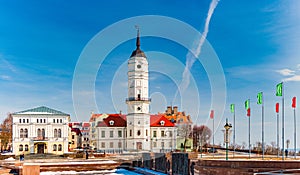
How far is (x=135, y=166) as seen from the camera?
28.7 meters

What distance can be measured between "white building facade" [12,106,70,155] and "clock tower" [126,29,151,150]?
38.8ft

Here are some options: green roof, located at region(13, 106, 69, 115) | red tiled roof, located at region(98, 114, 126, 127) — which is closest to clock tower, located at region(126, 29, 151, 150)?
red tiled roof, located at region(98, 114, 126, 127)

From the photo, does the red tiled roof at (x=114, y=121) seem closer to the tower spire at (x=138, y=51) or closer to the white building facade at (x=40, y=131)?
the white building facade at (x=40, y=131)

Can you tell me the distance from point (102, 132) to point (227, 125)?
4322 centimetres

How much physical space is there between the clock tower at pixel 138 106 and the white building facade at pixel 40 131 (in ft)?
38.8

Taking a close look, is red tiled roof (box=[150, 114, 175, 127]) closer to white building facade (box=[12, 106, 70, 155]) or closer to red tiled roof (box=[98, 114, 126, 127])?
red tiled roof (box=[98, 114, 126, 127])

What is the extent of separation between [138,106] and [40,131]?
1694cm

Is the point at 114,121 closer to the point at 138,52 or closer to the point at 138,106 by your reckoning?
the point at 138,106

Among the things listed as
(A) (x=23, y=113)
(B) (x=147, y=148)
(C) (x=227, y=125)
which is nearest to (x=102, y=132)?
(B) (x=147, y=148)

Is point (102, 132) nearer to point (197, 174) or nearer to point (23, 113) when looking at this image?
point (23, 113)

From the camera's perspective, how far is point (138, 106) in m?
64.9

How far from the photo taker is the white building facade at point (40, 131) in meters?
55.7

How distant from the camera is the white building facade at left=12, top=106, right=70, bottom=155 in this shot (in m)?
55.7

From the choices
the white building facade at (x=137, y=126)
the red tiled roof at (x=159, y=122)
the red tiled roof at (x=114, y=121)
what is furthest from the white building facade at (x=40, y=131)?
the red tiled roof at (x=159, y=122)
